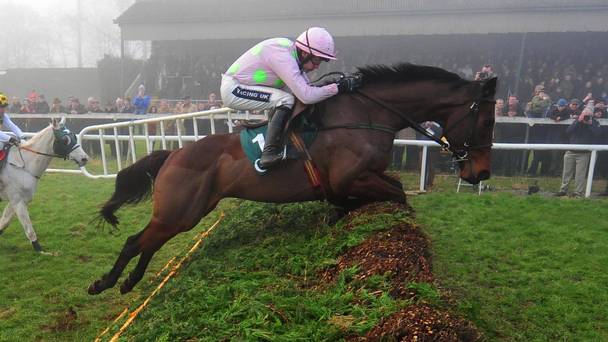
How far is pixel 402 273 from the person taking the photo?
271cm

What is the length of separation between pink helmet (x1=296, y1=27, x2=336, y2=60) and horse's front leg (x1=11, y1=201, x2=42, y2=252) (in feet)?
12.9

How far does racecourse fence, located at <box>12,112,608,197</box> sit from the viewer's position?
280 inches

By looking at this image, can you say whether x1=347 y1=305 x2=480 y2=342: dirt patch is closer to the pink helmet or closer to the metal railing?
the pink helmet

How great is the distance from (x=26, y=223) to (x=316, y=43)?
411 cm

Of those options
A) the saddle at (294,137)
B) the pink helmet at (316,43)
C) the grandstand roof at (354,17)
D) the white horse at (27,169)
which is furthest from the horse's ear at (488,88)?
the grandstand roof at (354,17)

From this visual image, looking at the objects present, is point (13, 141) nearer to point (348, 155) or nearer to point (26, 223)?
point (26, 223)

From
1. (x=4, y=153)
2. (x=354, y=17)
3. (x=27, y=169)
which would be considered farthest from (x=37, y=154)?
(x=354, y=17)

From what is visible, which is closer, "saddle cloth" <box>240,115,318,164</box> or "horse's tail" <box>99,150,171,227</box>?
"saddle cloth" <box>240,115,318,164</box>

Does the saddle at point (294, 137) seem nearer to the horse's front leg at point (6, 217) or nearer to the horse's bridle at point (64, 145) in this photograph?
the horse's bridle at point (64, 145)

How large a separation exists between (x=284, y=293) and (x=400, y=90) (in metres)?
2.06

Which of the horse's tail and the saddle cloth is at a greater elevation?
the saddle cloth

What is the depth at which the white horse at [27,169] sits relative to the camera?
18.7 ft

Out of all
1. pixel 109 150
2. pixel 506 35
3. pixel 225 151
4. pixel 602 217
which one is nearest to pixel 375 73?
pixel 225 151

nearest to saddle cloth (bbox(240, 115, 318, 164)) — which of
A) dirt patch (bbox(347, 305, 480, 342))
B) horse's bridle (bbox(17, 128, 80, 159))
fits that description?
dirt patch (bbox(347, 305, 480, 342))
